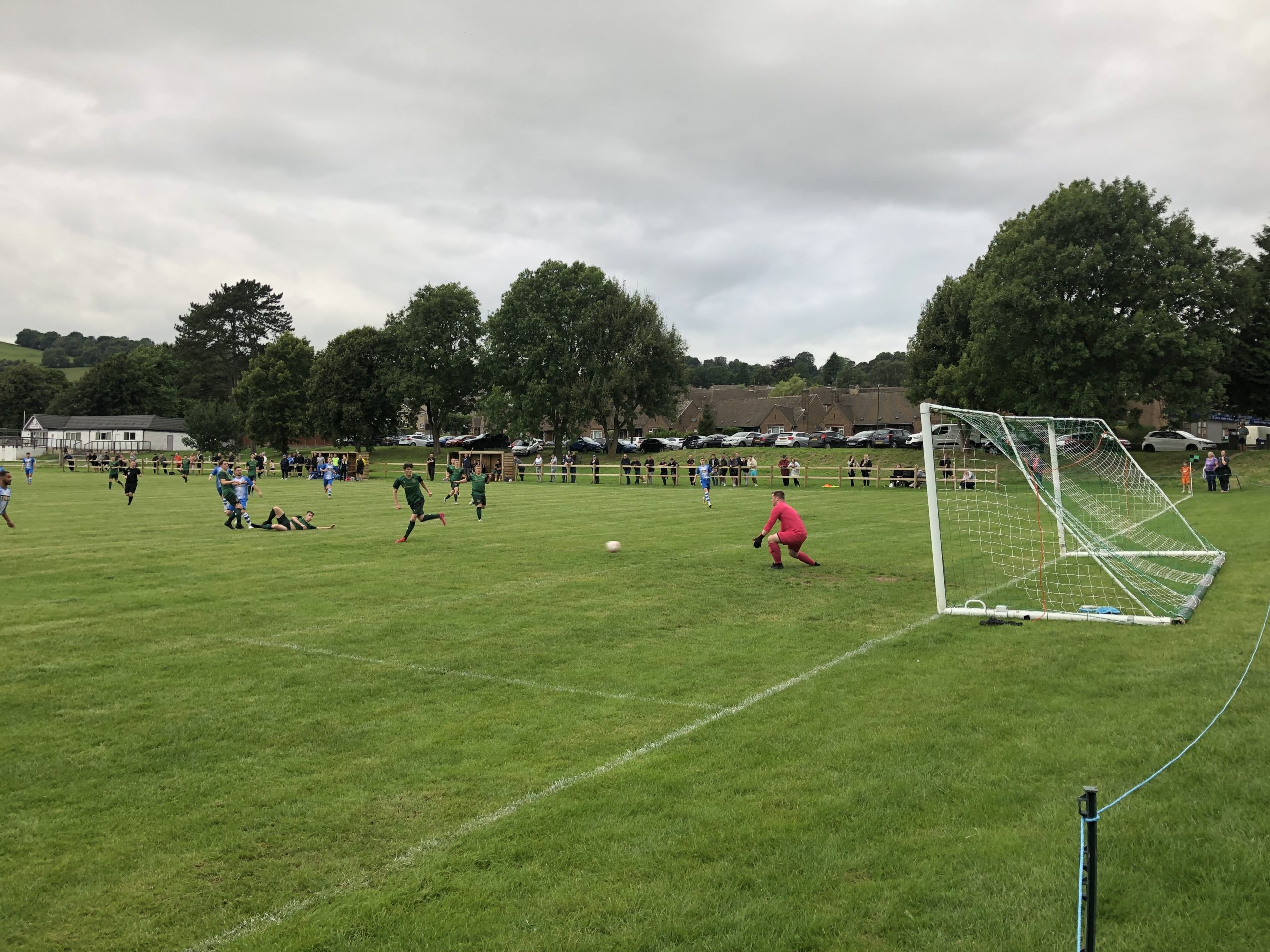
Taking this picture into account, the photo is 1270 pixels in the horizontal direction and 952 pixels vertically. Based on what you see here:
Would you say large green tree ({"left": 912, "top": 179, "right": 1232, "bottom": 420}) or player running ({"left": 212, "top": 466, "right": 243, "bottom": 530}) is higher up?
large green tree ({"left": 912, "top": 179, "right": 1232, "bottom": 420})

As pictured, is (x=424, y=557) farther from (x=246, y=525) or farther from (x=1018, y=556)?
(x=1018, y=556)

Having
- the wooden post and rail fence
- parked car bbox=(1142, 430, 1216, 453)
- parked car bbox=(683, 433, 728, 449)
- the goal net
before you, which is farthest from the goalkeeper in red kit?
parked car bbox=(683, 433, 728, 449)

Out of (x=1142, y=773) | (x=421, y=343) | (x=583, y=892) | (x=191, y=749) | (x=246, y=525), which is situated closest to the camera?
(x=583, y=892)

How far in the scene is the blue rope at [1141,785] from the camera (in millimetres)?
3205

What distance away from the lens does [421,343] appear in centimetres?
7331

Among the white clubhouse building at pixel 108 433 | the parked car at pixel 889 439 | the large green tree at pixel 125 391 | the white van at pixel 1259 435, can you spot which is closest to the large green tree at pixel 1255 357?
the white van at pixel 1259 435

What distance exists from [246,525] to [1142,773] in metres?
21.2

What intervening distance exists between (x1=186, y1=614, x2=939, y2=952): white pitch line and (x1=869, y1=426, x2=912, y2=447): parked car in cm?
5685

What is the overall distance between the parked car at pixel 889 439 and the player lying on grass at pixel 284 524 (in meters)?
48.0

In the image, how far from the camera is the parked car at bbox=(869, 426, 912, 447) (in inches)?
2466

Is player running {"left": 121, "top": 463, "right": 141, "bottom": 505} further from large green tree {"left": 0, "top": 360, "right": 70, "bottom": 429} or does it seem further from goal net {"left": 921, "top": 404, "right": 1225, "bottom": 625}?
large green tree {"left": 0, "top": 360, "right": 70, "bottom": 429}

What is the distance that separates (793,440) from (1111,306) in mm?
29673

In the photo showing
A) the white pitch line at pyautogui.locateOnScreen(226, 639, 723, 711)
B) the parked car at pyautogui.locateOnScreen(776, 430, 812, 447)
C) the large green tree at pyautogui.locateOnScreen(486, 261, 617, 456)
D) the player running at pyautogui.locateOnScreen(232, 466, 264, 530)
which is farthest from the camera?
the parked car at pyautogui.locateOnScreen(776, 430, 812, 447)

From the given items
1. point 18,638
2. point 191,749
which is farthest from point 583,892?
point 18,638
